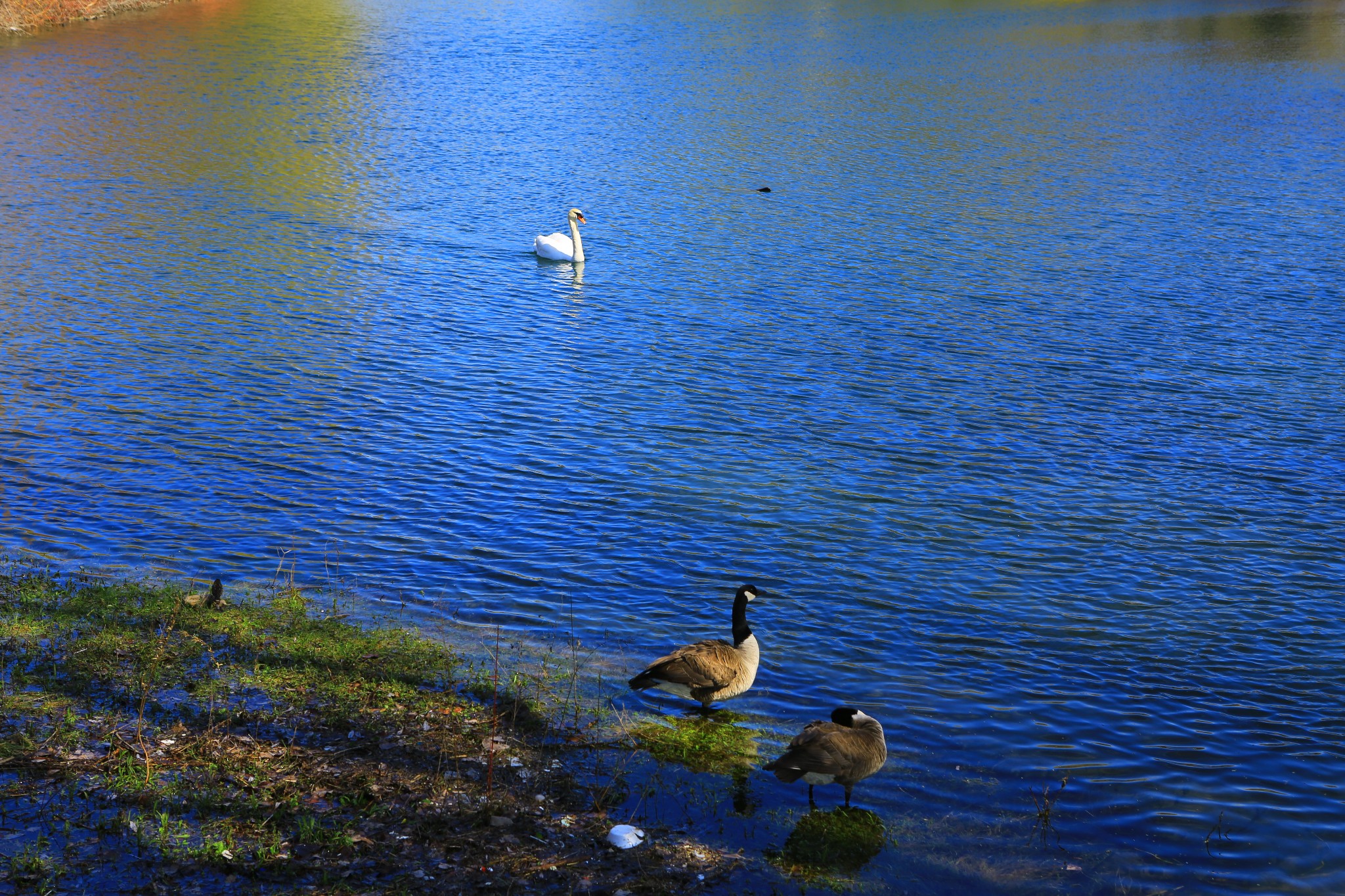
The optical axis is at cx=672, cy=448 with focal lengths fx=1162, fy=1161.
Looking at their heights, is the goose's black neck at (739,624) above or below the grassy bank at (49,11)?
below

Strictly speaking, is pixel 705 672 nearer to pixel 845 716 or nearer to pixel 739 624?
pixel 739 624

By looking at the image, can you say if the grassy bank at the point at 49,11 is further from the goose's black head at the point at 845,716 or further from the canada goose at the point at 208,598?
the goose's black head at the point at 845,716

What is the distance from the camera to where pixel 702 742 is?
1058cm

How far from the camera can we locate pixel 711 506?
663 inches

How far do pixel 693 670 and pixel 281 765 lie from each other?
12.1 feet

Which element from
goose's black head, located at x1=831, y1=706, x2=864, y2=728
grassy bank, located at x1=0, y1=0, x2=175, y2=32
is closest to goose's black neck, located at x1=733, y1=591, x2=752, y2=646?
goose's black head, located at x1=831, y1=706, x2=864, y2=728

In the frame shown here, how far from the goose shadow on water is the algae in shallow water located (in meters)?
0.98

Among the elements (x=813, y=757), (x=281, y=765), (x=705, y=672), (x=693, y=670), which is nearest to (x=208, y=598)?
(x=281, y=765)

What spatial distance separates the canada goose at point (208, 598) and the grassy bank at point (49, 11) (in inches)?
2531

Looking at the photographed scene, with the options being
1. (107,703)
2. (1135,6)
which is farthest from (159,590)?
(1135,6)

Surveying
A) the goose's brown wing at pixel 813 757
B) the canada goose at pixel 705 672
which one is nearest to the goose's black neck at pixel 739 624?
the canada goose at pixel 705 672

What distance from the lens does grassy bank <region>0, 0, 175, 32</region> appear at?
6344 cm

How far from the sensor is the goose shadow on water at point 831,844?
8820 mm

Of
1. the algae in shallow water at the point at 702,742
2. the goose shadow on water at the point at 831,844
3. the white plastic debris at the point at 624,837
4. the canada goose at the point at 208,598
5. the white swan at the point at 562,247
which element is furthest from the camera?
the white swan at the point at 562,247
